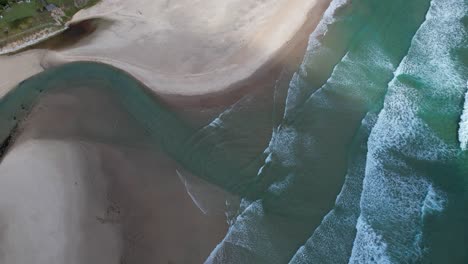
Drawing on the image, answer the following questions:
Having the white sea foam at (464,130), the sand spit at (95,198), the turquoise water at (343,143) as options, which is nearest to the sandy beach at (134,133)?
the sand spit at (95,198)

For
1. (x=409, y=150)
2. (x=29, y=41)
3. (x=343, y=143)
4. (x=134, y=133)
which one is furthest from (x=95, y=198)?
(x=409, y=150)

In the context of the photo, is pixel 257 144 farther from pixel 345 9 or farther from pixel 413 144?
pixel 345 9

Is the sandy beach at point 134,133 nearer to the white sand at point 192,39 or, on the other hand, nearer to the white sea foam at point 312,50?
the white sand at point 192,39

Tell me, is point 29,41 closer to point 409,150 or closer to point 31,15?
point 31,15

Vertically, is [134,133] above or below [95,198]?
above

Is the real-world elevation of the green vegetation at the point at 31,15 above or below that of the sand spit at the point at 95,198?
above
